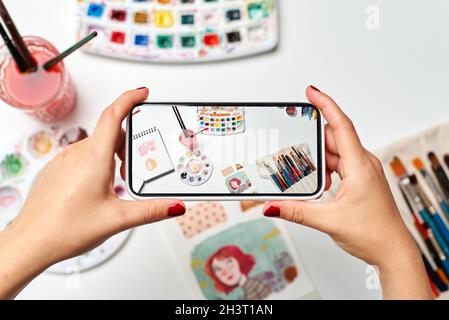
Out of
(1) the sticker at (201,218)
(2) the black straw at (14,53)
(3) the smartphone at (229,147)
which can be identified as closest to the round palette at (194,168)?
(3) the smartphone at (229,147)

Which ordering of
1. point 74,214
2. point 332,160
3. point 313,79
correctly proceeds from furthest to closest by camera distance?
1. point 313,79
2. point 332,160
3. point 74,214

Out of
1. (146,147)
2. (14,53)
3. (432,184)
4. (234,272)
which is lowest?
(234,272)

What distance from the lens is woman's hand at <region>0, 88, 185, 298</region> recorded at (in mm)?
469

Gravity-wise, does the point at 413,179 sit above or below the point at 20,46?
below

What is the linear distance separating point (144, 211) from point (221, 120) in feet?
0.44

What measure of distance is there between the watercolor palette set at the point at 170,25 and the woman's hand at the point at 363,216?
19cm

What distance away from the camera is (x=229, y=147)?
52cm

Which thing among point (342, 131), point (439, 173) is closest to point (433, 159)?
point (439, 173)

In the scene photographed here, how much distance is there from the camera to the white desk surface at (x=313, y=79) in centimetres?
65

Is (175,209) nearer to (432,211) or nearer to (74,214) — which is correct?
(74,214)

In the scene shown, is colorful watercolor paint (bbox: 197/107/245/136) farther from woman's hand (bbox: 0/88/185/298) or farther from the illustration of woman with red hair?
the illustration of woman with red hair

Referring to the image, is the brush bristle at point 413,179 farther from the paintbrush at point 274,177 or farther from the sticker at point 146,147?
the sticker at point 146,147

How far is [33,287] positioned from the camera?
641 mm

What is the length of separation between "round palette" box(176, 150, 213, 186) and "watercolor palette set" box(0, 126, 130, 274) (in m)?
0.15
